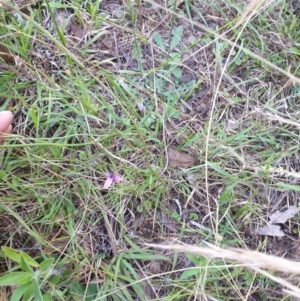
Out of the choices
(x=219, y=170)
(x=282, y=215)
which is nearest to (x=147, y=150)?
(x=219, y=170)

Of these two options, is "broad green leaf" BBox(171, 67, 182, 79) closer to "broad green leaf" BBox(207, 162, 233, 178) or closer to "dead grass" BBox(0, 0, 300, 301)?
"dead grass" BBox(0, 0, 300, 301)

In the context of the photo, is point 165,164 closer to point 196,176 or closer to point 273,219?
point 196,176

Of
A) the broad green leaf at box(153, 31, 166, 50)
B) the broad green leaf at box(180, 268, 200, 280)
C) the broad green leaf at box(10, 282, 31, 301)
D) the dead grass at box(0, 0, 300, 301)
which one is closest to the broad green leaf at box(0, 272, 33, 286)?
the broad green leaf at box(10, 282, 31, 301)

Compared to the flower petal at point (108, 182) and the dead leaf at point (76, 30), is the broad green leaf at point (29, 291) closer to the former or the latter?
the flower petal at point (108, 182)

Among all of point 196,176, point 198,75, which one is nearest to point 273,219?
Answer: point 196,176

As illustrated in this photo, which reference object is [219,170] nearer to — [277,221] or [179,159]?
[179,159]
